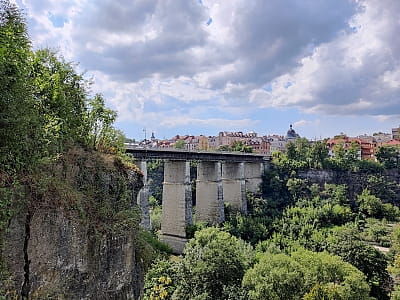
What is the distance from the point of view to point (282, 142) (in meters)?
98.1

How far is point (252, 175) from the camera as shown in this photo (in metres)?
47.6

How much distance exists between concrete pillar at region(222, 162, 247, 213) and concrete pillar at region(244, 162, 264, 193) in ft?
14.8

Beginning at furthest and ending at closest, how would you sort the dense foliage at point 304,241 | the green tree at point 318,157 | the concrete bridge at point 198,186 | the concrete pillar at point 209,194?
the green tree at point 318,157 < the concrete pillar at point 209,194 < the concrete bridge at point 198,186 < the dense foliage at point 304,241

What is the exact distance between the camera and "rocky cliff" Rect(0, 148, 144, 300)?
6.14 meters

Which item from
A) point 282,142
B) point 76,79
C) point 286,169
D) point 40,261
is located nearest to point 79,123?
point 76,79

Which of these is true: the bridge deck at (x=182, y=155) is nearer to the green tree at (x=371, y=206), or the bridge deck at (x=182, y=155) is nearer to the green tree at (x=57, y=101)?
the green tree at (x=57, y=101)

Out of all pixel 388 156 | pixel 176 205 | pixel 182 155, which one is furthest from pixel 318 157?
pixel 176 205

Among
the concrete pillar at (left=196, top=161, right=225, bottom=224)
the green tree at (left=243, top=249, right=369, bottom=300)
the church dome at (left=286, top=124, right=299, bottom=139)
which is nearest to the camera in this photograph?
the green tree at (left=243, top=249, right=369, bottom=300)

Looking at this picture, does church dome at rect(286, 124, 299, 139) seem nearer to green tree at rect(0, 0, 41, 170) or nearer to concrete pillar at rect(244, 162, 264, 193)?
concrete pillar at rect(244, 162, 264, 193)

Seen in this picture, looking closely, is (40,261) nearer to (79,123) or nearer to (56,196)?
(56,196)

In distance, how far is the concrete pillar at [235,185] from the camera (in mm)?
40688

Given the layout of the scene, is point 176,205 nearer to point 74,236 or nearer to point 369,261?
point 369,261

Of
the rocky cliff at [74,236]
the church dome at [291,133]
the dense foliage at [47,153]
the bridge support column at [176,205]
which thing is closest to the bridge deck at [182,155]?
the bridge support column at [176,205]

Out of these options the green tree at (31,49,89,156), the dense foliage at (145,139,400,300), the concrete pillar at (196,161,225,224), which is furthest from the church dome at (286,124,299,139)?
the green tree at (31,49,89,156)
